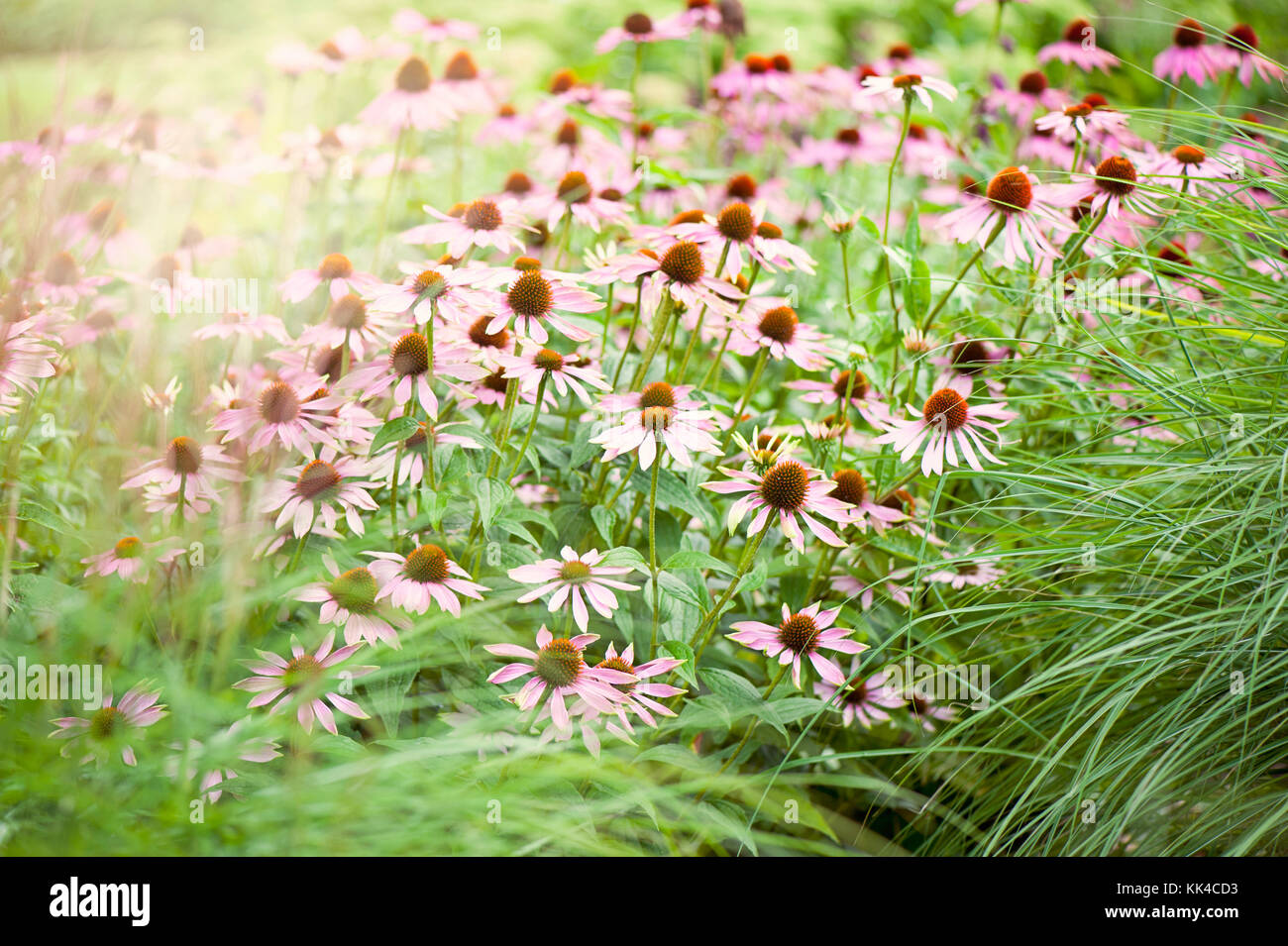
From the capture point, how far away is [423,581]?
1.11 meters

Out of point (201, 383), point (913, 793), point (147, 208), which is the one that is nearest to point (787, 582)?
point (913, 793)

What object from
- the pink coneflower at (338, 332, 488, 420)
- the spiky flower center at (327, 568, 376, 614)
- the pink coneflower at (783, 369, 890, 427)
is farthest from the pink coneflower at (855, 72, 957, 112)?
the spiky flower center at (327, 568, 376, 614)

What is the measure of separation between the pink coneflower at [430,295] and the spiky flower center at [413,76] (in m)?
0.80

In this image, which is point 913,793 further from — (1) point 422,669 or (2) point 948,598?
(1) point 422,669

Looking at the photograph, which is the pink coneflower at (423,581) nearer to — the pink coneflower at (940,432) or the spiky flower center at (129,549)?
the spiky flower center at (129,549)

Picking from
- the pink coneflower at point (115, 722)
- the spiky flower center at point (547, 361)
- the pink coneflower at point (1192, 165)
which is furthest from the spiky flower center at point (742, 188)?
the pink coneflower at point (115, 722)

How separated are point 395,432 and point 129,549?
41 centimetres

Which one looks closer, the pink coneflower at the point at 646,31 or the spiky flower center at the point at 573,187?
the spiky flower center at the point at 573,187

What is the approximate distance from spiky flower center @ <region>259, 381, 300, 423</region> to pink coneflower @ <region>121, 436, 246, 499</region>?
0.28ft

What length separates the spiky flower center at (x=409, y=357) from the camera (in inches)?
46.4

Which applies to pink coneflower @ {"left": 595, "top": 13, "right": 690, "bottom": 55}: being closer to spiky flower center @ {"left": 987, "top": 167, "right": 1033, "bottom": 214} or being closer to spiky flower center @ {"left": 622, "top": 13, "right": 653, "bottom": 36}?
spiky flower center @ {"left": 622, "top": 13, "right": 653, "bottom": 36}

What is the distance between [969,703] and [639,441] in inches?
24.6

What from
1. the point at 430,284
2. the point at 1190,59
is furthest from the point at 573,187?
the point at 1190,59
